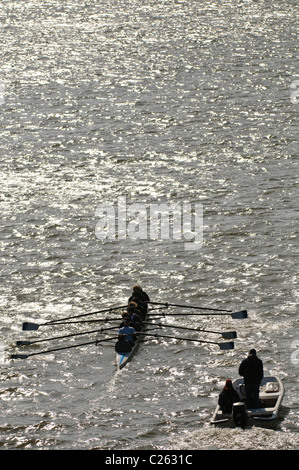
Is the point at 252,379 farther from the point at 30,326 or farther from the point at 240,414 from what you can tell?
the point at 30,326

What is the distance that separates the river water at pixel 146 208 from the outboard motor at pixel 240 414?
236mm

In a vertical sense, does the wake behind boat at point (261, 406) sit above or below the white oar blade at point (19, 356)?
below

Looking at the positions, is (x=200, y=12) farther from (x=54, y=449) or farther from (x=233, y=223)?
(x=54, y=449)

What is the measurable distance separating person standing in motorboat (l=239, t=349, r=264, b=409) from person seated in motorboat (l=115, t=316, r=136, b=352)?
538 cm

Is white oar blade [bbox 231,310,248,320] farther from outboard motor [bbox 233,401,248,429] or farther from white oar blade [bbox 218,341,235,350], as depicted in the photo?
outboard motor [bbox 233,401,248,429]

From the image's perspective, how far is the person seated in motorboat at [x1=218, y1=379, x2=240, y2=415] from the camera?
28109 mm

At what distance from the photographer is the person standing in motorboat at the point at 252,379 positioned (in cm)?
2870

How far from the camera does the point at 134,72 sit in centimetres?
7588

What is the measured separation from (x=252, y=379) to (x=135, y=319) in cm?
719

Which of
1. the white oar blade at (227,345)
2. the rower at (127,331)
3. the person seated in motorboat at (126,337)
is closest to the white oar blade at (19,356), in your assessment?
the person seated in motorboat at (126,337)

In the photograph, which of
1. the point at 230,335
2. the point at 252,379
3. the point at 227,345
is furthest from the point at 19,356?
the point at 252,379

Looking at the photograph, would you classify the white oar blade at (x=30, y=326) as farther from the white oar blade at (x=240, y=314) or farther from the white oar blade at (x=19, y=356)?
the white oar blade at (x=240, y=314)

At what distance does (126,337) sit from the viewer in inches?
1328

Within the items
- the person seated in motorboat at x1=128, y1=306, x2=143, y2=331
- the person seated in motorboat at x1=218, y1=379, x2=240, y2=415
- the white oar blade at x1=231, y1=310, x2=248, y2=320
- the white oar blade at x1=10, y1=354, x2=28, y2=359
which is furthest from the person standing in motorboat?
the white oar blade at x1=10, y1=354, x2=28, y2=359
